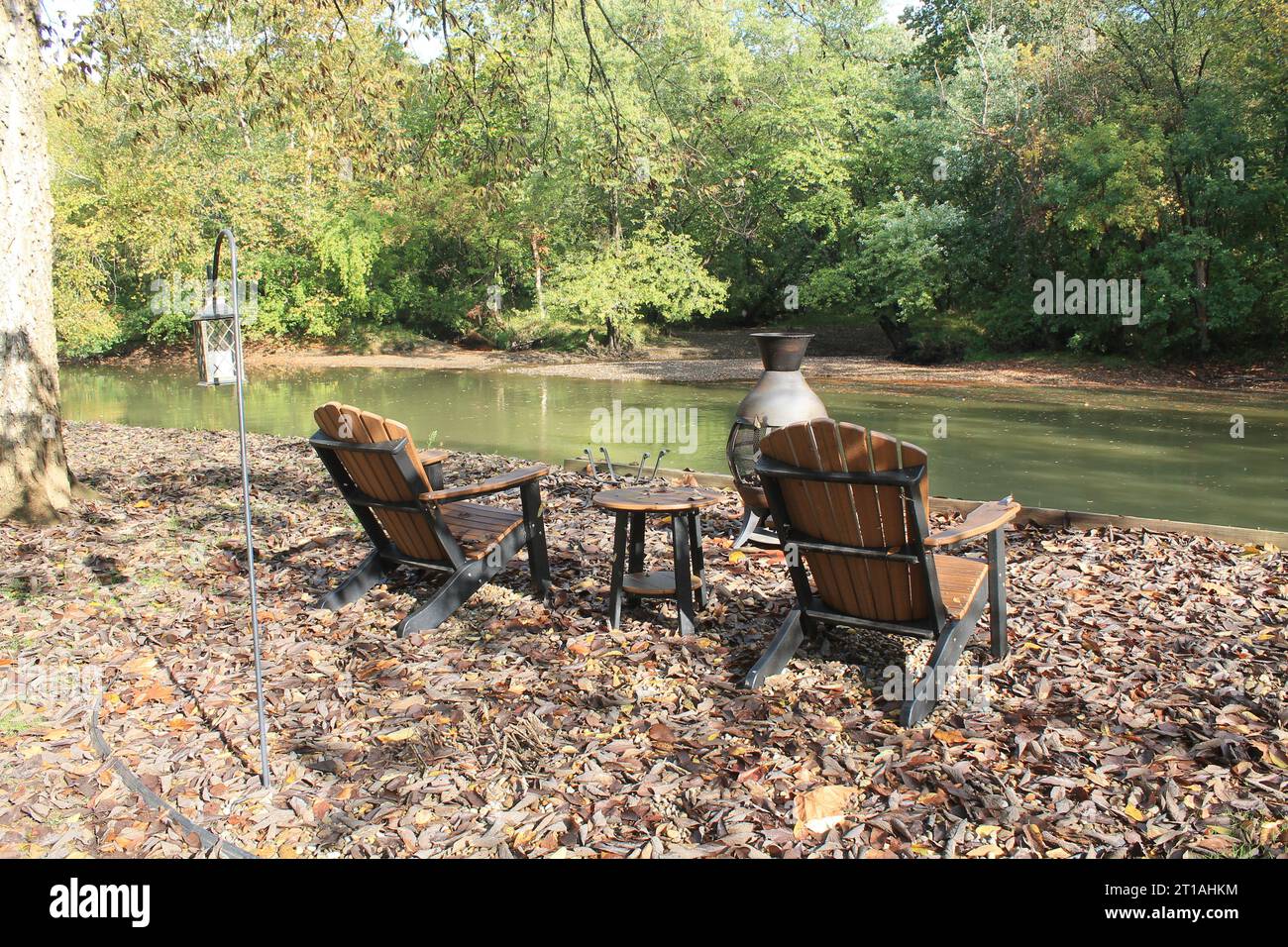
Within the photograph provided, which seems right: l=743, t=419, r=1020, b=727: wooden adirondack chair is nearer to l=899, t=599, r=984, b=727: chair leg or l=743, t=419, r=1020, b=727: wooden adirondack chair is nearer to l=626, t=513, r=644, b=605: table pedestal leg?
l=899, t=599, r=984, b=727: chair leg

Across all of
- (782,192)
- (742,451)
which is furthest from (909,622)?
(782,192)

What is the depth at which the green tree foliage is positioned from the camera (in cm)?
1778

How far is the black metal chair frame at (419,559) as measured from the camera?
427 cm

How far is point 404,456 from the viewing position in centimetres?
416

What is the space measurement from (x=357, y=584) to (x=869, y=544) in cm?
249

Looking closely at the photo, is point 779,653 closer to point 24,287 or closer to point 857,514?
point 857,514

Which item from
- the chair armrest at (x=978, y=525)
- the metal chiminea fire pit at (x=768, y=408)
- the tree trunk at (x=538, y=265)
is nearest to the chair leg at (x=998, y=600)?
the chair armrest at (x=978, y=525)

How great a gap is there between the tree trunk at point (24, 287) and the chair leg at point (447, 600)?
10.2ft

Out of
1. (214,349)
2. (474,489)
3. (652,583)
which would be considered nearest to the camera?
(214,349)

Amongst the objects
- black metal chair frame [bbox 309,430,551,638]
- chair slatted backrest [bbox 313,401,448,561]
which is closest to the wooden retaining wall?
black metal chair frame [bbox 309,430,551,638]

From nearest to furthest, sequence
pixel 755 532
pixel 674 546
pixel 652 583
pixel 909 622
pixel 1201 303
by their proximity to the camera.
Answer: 1. pixel 909 622
2. pixel 674 546
3. pixel 652 583
4. pixel 755 532
5. pixel 1201 303

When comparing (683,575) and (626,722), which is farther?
(683,575)

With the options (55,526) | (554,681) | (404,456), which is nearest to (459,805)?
(554,681)

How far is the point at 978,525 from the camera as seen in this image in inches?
142
